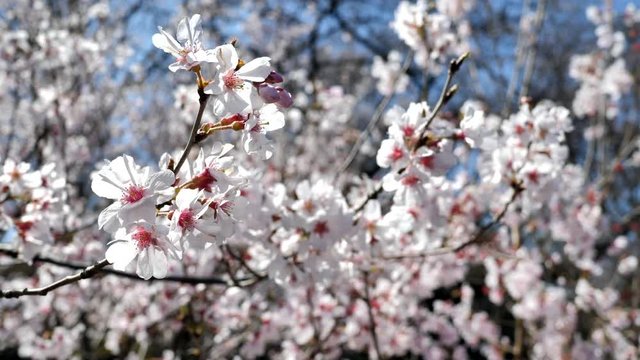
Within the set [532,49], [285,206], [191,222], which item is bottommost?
[191,222]

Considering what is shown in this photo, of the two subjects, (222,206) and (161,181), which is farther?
(222,206)

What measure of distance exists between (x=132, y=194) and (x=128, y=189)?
14 mm

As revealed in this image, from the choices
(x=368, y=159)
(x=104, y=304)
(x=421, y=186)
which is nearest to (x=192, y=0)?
→ (x=368, y=159)

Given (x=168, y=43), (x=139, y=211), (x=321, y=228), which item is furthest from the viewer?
(x=321, y=228)

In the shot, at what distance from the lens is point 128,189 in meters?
1.04

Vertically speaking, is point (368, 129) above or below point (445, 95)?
above

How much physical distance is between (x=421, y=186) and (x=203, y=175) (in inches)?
34.2

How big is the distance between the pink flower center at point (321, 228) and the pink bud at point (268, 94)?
0.80m

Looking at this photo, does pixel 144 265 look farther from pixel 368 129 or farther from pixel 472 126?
pixel 368 129

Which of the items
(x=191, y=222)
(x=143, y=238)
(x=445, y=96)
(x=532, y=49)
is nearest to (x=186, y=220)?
(x=191, y=222)

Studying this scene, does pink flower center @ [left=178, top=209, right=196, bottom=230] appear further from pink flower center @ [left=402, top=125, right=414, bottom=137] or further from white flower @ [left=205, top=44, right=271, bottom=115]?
pink flower center @ [left=402, top=125, right=414, bottom=137]

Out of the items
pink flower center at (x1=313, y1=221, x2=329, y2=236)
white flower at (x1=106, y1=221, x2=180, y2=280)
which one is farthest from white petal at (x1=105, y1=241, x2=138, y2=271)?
pink flower center at (x1=313, y1=221, x2=329, y2=236)

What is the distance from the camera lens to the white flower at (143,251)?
1.08 meters

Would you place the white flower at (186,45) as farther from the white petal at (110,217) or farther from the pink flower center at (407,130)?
the pink flower center at (407,130)
